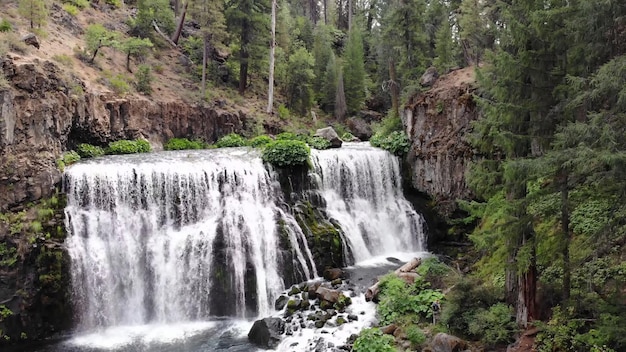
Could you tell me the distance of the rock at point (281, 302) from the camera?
13.0 m

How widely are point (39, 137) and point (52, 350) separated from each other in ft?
21.3

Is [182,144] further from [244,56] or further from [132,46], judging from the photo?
[244,56]

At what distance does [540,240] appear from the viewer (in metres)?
7.68

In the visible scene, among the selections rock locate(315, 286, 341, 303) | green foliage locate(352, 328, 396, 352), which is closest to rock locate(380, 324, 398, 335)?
green foliage locate(352, 328, 396, 352)

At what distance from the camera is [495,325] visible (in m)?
8.77

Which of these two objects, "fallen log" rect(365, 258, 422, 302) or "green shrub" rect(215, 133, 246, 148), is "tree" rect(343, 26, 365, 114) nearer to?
"green shrub" rect(215, 133, 246, 148)

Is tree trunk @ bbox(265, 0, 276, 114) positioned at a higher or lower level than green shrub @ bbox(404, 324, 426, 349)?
higher

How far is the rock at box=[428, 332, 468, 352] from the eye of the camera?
869 cm

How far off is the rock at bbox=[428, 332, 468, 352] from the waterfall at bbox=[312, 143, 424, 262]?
7923mm

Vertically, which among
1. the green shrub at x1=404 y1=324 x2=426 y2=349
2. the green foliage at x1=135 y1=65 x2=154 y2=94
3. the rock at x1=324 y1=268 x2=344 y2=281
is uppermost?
the green foliage at x1=135 y1=65 x2=154 y2=94

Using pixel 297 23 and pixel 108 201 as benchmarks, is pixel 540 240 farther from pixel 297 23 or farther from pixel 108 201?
pixel 297 23

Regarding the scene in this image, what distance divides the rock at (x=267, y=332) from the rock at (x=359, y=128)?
73.0 feet

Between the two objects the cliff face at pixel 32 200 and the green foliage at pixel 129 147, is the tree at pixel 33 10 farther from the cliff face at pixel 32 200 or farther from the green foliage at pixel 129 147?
the green foliage at pixel 129 147

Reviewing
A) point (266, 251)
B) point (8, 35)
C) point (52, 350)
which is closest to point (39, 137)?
point (8, 35)
